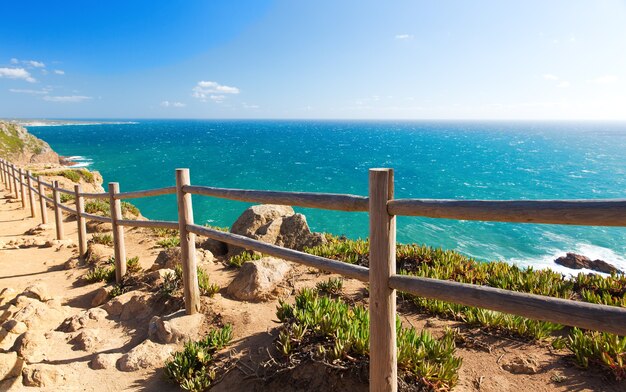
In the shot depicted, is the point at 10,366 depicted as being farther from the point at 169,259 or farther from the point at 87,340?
the point at 169,259

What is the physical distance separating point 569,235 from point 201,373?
29745 mm

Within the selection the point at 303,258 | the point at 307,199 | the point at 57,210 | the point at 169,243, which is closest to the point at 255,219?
the point at 169,243

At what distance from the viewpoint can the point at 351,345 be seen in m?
3.65

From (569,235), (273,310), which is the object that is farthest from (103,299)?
(569,235)

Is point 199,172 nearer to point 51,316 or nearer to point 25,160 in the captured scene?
point 25,160

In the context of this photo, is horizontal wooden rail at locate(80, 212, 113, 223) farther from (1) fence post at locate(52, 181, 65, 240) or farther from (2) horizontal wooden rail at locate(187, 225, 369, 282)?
(2) horizontal wooden rail at locate(187, 225, 369, 282)

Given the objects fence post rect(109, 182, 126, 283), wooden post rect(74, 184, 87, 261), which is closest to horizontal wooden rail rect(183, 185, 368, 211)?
fence post rect(109, 182, 126, 283)

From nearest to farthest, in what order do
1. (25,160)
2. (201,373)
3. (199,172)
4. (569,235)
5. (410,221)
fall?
1. (201,373)
2. (569,235)
3. (410,221)
4. (25,160)
5. (199,172)

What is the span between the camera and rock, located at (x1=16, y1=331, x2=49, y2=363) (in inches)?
187

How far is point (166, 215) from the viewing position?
29.9 metres

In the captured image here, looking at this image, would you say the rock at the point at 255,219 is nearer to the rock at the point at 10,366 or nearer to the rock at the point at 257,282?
the rock at the point at 257,282

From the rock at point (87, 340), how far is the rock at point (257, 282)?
1843mm

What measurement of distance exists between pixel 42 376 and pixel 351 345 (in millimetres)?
3478

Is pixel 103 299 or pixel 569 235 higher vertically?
pixel 103 299
